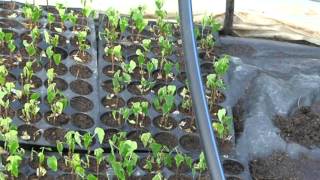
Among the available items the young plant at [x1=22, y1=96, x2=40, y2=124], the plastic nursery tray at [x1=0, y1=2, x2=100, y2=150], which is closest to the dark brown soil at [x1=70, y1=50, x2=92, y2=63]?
the plastic nursery tray at [x1=0, y1=2, x2=100, y2=150]

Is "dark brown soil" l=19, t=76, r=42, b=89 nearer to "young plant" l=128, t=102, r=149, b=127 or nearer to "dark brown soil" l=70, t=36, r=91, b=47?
"dark brown soil" l=70, t=36, r=91, b=47

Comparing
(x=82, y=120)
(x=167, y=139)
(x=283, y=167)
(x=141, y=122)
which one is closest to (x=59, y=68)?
(x=82, y=120)

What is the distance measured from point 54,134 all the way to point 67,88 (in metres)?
0.25

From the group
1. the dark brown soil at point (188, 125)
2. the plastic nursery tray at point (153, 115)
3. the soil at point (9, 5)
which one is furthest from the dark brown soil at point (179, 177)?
the soil at point (9, 5)

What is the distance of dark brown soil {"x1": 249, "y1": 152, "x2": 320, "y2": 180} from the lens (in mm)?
2000

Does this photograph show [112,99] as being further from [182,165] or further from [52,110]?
[182,165]

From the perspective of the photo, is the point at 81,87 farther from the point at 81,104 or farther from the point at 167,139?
the point at 167,139

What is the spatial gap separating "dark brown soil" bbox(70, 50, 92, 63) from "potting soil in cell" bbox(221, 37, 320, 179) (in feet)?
1.82

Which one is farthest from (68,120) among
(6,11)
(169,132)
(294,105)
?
(294,105)

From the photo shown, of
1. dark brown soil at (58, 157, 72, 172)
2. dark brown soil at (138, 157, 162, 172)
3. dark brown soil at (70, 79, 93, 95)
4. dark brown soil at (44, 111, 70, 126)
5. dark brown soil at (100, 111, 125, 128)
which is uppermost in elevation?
dark brown soil at (70, 79, 93, 95)

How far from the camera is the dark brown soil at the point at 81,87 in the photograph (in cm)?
219

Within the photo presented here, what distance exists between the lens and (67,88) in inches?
86.1

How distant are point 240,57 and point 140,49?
43 cm

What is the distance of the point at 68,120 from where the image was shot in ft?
6.76
